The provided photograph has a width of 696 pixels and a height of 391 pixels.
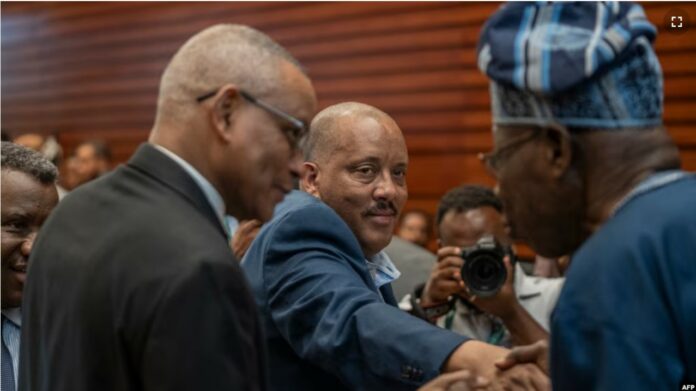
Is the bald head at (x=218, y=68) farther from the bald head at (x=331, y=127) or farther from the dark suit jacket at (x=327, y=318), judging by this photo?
the bald head at (x=331, y=127)

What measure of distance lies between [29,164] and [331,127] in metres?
0.87

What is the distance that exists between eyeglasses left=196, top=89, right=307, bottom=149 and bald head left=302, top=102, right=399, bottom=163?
101cm

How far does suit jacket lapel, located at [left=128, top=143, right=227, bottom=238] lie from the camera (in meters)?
1.81

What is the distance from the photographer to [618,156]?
1.66 meters

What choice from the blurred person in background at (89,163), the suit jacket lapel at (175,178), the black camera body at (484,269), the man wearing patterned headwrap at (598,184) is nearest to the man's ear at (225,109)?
the suit jacket lapel at (175,178)

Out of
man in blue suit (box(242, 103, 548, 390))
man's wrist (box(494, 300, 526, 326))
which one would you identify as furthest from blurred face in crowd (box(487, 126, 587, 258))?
man's wrist (box(494, 300, 526, 326))

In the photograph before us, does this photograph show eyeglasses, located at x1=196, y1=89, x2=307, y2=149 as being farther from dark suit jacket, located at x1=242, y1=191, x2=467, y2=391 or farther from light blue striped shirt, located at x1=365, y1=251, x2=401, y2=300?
light blue striped shirt, located at x1=365, y1=251, x2=401, y2=300

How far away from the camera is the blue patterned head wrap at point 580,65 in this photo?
1.64 meters

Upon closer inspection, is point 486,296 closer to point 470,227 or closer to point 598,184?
point 470,227

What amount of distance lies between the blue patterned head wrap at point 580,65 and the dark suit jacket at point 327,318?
2.36ft

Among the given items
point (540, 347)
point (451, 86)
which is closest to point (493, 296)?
point (540, 347)

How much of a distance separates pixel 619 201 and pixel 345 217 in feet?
4.52

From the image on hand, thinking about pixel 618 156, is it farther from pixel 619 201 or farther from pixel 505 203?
pixel 505 203

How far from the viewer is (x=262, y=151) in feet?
6.23
